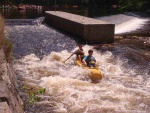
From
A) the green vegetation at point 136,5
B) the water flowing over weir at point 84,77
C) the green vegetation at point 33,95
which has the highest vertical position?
the green vegetation at point 136,5

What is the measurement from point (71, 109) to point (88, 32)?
9.21 metres

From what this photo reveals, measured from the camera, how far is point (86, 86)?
8906 millimetres

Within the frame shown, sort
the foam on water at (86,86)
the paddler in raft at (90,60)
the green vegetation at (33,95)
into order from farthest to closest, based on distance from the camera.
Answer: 1. the paddler in raft at (90,60)
2. the foam on water at (86,86)
3. the green vegetation at (33,95)

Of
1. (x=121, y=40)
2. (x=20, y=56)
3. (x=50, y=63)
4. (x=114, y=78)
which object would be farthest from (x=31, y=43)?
(x=114, y=78)

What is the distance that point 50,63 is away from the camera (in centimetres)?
1168

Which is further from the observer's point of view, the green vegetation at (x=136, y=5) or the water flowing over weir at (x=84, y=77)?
the green vegetation at (x=136, y=5)

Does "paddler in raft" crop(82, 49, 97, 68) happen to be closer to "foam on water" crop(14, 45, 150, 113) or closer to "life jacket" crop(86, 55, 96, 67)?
"life jacket" crop(86, 55, 96, 67)

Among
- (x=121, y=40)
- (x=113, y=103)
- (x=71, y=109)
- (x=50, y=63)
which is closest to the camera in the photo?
(x=71, y=109)

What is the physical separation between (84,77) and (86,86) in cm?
90

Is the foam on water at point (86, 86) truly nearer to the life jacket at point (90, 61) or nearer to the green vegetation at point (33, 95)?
the green vegetation at point (33, 95)

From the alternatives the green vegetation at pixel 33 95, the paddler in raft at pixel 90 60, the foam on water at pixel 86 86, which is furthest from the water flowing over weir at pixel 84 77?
the paddler in raft at pixel 90 60

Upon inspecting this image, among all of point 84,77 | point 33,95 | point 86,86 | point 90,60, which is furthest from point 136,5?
point 33,95

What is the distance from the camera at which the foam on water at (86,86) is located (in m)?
7.30

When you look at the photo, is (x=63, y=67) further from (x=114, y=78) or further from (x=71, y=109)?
(x=71, y=109)
